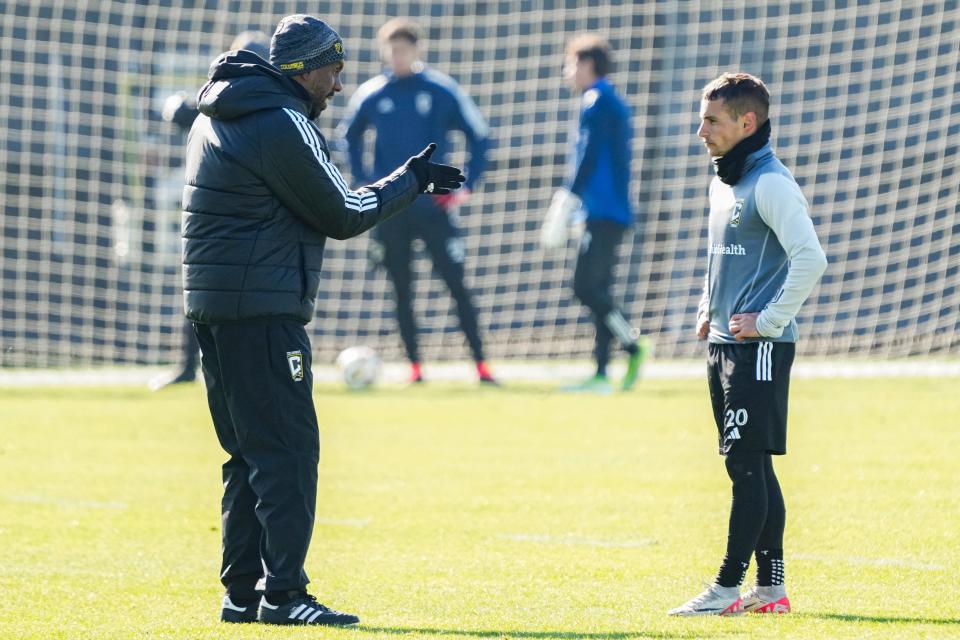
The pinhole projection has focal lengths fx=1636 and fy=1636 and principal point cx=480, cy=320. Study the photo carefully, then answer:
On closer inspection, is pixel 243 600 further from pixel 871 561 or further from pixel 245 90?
pixel 871 561

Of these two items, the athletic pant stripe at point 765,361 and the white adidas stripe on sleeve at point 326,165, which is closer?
the white adidas stripe on sleeve at point 326,165

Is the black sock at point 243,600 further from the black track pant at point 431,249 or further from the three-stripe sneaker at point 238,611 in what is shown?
the black track pant at point 431,249

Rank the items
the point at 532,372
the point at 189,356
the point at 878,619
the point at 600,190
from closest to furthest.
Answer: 1. the point at 878,619
2. the point at 600,190
3. the point at 189,356
4. the point at 532,372

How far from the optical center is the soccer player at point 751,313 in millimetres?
4906

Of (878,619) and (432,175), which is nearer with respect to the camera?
(878,619)

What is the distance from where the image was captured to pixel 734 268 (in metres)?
5.08

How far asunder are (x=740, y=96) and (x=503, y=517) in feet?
8.43

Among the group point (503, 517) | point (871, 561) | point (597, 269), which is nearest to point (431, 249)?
point (597, 269)

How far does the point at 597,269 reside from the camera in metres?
11.9

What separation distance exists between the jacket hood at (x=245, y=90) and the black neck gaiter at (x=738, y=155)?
1295 millimetres

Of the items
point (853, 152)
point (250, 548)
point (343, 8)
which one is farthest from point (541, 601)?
point (343, 8)

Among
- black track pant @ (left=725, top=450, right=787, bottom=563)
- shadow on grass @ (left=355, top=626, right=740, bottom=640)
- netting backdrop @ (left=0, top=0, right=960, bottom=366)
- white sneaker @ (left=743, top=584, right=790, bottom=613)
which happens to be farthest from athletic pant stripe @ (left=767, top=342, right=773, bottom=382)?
netting backdrop @ (left=0, top=0, right=960, bottom=366)

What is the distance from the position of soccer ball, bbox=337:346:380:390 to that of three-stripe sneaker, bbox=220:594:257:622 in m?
7.70

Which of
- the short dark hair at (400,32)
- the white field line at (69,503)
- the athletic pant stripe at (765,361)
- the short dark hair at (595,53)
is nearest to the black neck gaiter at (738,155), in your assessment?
the athletic pant stripe at (765,361)
